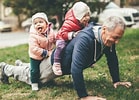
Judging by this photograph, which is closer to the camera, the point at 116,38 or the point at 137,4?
the point at 116,38

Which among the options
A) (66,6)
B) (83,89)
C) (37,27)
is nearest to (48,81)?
(37,27)

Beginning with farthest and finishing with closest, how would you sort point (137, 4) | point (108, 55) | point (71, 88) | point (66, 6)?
point (137, 4)
point (66, 6)
point (71, 88)
point (108, 55)

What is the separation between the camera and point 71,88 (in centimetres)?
598

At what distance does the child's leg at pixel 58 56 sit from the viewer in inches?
217

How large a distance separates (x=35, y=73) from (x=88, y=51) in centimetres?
117

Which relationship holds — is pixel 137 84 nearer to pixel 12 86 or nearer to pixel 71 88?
pixel 71 88

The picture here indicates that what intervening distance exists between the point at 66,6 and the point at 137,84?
26.2 ft

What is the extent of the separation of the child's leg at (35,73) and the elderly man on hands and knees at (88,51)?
7 cm

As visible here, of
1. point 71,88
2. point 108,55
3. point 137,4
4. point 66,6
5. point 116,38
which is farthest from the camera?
point 137,4

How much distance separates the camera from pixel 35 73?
5945 millimetres

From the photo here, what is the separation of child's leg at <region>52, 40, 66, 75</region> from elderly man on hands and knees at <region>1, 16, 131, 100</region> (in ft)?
0.19

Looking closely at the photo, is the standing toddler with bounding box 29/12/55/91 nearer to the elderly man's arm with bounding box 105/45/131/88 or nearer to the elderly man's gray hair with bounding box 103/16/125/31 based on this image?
the elderly man's arm with bounding box 105/45/131/88

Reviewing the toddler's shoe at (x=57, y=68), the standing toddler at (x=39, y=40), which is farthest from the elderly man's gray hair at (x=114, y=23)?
the standing toddler at (x=39, y=40)

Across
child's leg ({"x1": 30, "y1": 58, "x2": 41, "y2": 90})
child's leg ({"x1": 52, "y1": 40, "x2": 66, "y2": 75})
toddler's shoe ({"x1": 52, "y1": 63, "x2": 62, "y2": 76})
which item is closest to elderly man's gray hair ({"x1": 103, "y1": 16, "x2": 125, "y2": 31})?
child's leg ({"x1": 52, "y1": 40, "x2": 66, "y2": 75})
